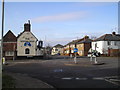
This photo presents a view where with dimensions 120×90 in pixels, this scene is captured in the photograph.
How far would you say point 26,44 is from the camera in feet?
182

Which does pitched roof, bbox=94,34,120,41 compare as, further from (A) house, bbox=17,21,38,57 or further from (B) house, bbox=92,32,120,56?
(A) house, bbox=17,21,38,57

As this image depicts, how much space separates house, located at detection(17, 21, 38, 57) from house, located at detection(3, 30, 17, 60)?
1367 millimetres

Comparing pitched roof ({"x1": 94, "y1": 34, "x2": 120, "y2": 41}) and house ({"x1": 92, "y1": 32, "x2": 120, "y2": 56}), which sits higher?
pitched roof ({"x1": 94, "y1": 34, "x2": 120, "y2": 41})

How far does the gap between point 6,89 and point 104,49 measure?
67.2 metres

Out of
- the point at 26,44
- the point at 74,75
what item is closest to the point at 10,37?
the point at 26,44

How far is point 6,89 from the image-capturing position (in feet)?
30.2

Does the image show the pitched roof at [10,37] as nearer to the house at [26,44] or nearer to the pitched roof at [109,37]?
the house at [26,44]

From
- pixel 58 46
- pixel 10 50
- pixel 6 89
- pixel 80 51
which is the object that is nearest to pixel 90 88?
pixel 6 89

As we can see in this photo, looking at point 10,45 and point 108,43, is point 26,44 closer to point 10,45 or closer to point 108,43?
Answer: point 10,45

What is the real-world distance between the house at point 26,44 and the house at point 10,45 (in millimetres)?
1367

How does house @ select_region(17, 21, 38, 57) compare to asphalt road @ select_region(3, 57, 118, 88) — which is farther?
house @ select_region(17, 21, 38, 57)

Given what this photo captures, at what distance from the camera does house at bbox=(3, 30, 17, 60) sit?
5279cm

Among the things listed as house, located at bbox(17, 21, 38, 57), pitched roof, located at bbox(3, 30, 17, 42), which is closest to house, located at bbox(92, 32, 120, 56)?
house, located at bbox(17, 21, 38, 57)

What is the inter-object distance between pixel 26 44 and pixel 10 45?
429 cm
